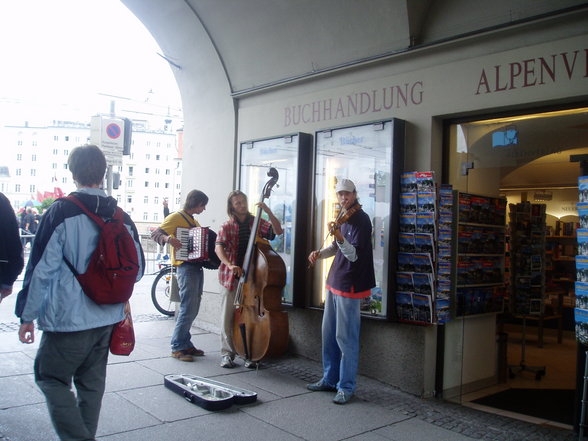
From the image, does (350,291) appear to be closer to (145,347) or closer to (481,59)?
(481,59)

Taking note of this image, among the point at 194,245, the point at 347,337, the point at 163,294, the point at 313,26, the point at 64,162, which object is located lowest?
the point at 163,294

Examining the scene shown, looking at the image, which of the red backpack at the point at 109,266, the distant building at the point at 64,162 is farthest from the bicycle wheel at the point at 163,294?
the distant building at the point at 64,162

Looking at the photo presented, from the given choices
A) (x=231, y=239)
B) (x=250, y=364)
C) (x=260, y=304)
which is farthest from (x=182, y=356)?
(x=231, y=239)

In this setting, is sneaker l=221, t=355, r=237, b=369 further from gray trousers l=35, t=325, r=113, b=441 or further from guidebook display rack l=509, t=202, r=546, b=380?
guidebook display rack l=509, t=202, r=546, b=380

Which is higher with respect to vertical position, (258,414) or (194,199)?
(194,199)

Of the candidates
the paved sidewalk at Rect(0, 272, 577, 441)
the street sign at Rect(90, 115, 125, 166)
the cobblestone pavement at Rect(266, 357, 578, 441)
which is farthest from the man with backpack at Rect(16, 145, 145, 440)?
the street sign at Rect(90, 115, 125, 166)

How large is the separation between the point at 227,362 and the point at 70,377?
285 cm

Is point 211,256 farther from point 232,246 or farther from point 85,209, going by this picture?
point 85,209

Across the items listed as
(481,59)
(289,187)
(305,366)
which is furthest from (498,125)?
(305,366)

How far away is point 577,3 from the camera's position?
13.8 ft

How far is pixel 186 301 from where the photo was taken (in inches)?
236

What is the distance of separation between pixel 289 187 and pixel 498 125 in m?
2.44

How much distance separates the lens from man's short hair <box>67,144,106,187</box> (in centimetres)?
319

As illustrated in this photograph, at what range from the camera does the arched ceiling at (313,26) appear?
4898mm
